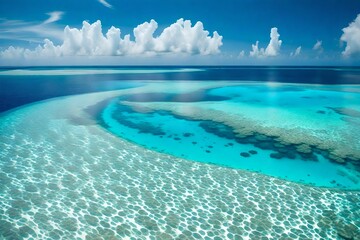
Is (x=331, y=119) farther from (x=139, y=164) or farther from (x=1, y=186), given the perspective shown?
(x=1, y=186)

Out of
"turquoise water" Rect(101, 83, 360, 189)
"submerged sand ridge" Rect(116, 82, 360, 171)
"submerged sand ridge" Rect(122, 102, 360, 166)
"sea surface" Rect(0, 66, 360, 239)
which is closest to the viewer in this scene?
"sea surface" Rect(0, 66, 360, 239)

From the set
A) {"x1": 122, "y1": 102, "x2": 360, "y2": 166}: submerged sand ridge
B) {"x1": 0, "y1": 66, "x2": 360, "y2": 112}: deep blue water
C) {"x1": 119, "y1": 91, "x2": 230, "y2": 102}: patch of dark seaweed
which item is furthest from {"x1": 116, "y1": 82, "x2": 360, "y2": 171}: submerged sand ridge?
{"x1": 0, "y1": 66, "x2": 360, "y2": 112}: deep blue water

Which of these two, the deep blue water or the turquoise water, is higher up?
the deep blue water

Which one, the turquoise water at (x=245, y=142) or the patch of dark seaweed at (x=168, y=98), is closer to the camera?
the turquoise water at (x=245, y=142)

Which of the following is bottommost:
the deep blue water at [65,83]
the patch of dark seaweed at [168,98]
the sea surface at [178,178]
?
the sea surface at [178,178]

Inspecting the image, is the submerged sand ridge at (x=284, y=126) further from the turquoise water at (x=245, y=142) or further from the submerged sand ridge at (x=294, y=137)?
the turquoise water at (x=245, y=142)

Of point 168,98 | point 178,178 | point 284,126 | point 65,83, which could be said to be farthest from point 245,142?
point 65,83

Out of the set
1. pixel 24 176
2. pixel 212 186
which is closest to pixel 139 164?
pixel 212 186

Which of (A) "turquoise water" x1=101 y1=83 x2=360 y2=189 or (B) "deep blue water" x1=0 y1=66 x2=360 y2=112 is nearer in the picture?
(A) "turquoise water" x1=101 y1=83 x2=360 y2=189

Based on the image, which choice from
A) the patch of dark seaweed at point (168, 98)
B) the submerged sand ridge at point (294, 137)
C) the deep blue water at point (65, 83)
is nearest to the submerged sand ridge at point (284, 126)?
the submerged sand ridge at point (294, 137)

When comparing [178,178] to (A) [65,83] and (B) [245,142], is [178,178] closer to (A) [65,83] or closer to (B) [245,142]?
(B) [245,142]

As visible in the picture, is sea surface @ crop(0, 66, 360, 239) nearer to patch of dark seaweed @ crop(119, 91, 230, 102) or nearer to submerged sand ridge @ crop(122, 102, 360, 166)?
submerged sand ridge @ crop(122, 102, 360, 166)
